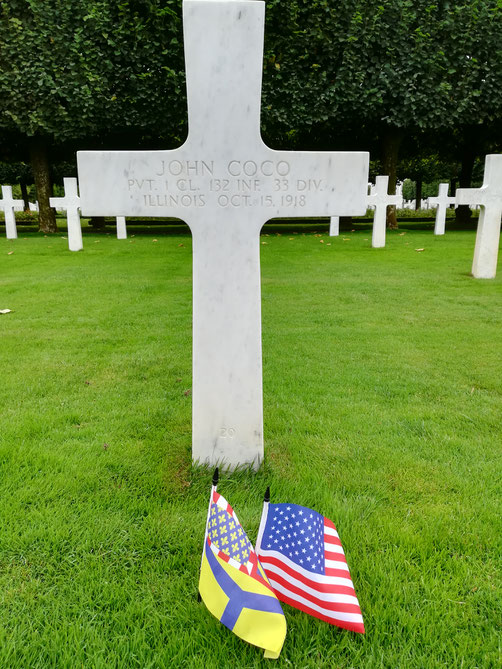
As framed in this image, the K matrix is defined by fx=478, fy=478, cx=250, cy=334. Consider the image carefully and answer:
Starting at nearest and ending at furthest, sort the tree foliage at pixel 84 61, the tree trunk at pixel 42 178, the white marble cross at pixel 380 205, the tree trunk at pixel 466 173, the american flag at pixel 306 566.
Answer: the american flag at pixel 306 566 < the white marble cross at pixel 380 205 < the tree foliage at pixel 84 61 < the tree trunk at pixel 42 178 < the tree trunk at pixel 466 173

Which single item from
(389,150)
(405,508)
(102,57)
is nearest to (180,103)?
(102,57)

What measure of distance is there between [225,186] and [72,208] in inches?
408

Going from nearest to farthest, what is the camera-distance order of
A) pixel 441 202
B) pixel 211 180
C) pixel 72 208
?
pixel 211 180, pixel 72 208, pixel 441 202

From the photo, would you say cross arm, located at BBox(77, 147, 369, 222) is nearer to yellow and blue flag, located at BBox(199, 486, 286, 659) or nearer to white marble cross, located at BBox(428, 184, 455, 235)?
yellow and blue flag, located at BBox(199, 486, 286, 659)

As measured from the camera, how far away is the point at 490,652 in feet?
5.32

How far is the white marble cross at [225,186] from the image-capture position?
7.41 feet

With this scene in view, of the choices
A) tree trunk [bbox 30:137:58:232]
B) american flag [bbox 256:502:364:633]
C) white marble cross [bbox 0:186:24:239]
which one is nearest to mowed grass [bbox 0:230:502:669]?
american flag [bbox 256:502:364:633]

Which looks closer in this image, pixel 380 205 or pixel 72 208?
pixel 72 208

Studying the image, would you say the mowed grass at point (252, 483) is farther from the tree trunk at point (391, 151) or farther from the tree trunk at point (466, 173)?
the tree trunk at point (466, 173)

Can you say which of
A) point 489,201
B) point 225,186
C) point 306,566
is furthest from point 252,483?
point 489,201

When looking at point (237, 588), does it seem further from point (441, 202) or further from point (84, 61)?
point (84, 61)

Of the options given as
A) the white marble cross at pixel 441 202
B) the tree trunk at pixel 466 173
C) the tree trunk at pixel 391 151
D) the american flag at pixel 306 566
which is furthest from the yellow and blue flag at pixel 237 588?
the tree trunk at pixel 466 173

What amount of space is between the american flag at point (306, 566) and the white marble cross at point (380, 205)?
11.0 m

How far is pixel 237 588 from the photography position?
5.24ft
